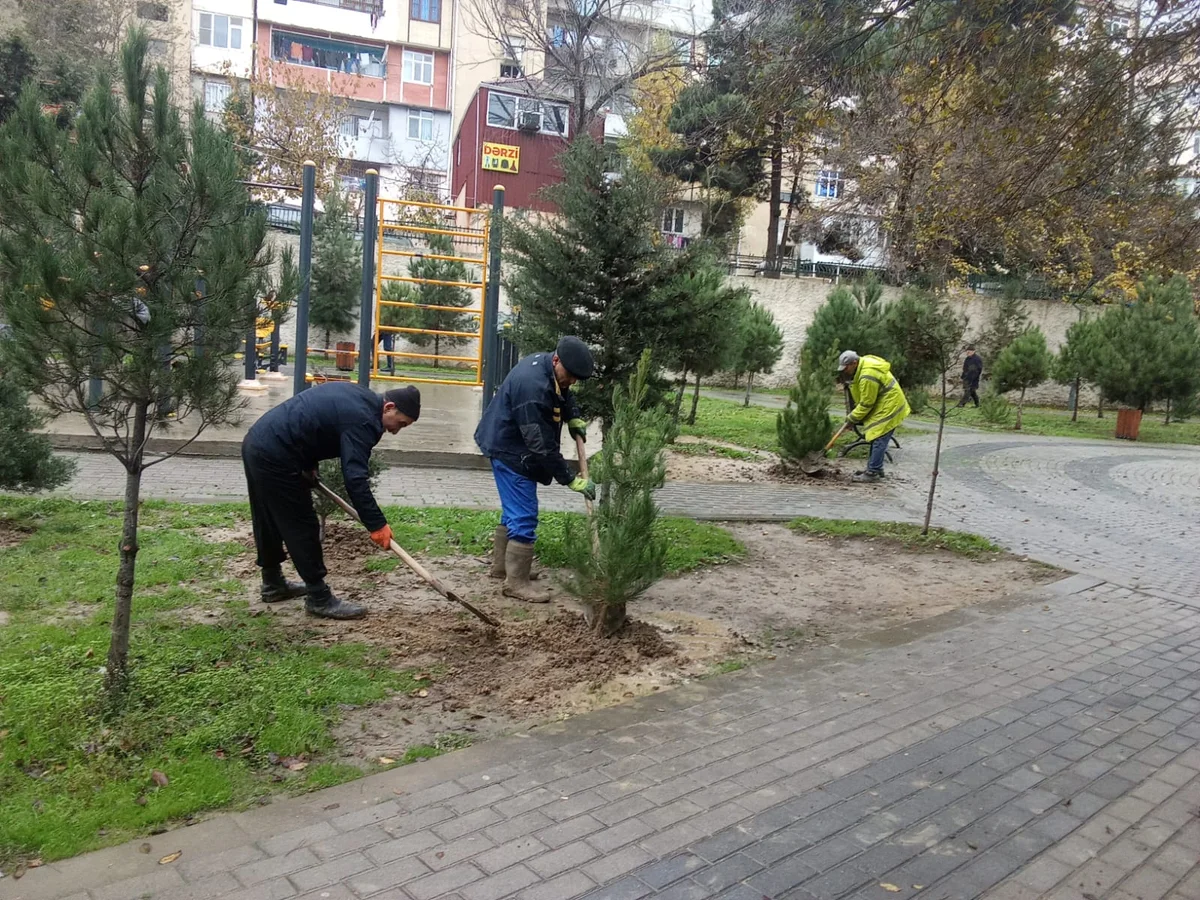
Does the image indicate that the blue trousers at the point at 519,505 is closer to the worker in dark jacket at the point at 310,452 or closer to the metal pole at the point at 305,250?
the worker in dark jacket at the point at 310,452

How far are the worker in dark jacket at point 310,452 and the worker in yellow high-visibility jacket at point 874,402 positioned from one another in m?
7.83

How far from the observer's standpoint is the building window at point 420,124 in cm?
4372

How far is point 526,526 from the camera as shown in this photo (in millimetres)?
5750

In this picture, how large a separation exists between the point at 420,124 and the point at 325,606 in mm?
42930

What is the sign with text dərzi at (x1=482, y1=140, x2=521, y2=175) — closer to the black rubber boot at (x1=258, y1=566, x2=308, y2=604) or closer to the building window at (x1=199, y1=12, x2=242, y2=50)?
the building window at (x1=199, y1=12, x2=242, y2=50)

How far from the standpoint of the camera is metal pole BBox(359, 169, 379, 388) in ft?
30.9

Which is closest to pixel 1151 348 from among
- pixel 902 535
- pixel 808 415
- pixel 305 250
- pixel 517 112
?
pixel 808 415

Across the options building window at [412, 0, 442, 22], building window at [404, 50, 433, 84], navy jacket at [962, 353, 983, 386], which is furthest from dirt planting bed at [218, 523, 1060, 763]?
building window at [412, 0, 442, 22]

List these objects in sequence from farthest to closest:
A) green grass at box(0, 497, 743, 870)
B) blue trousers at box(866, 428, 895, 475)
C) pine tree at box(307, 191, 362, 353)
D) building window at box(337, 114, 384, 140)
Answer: building window at box(337, 114, 384, 140)
pine tree at box(307, 191, 362, 353)
blue trousers at box(866, 428, 895, 475)
green grass at box(0, 497, 743, 870)

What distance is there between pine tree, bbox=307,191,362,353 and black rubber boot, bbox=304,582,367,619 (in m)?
18.4

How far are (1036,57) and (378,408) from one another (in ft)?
14.2

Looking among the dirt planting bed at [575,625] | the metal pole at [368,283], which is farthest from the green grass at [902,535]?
the metal pole at [368,283]

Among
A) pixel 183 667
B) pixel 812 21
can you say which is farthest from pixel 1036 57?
pixel 183 667

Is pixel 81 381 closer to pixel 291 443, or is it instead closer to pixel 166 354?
pixel 166 354
